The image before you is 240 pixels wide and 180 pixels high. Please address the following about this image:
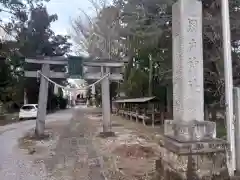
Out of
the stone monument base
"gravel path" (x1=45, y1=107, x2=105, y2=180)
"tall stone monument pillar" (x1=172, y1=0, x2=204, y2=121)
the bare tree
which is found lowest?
"gravel path" (x1=45, y1=107, x2=105, y2=180)

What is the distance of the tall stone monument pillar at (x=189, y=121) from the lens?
530 cm

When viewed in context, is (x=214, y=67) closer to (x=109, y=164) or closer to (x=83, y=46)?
(x=109, y=164)

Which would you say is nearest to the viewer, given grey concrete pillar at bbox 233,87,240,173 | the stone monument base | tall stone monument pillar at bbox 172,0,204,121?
the stone monument base

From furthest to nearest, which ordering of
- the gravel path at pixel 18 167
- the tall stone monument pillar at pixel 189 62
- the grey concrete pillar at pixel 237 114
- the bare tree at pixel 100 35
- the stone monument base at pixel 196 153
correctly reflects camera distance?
the bare tree at pixel 100 35 → the gravel path at pixel 18 167 → the grey concrete pillar at pixel 237 114 → the tall stone monument pillar at pixel 189 62 → the stone monument base at pixel 196 153

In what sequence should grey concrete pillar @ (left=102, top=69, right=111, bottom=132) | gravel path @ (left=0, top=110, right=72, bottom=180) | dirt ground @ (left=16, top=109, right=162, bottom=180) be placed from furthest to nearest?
grey concrete pillar @ (left=102, top=69, right=111, bottom=132)
dirt ground @ (left=16, top=109, right=162, bottom=180)
gravel path @ (left=0, top=110, right=72, bottom=180)

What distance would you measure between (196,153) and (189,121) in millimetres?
641

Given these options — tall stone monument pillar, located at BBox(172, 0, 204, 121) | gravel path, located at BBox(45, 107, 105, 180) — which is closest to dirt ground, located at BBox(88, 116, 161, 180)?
gravel path, located at BBox(45, 107, 105, 180)

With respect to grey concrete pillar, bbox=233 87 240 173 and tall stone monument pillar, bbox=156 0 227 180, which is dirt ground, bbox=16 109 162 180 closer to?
tall stone monument pillar, bbox=156 0 227 180

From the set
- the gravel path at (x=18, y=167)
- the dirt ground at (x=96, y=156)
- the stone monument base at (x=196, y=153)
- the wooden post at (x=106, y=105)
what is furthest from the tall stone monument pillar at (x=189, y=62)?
the wooden post at (x=106, y=105)

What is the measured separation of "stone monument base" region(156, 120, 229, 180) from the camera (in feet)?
17.3

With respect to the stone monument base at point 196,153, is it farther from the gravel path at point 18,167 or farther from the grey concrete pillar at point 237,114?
the gravel path at point 18,167

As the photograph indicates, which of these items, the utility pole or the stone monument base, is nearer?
the stone monument base

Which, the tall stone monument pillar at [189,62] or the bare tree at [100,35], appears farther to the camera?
the bare tree at [100,35]

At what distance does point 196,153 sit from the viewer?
529 cm
